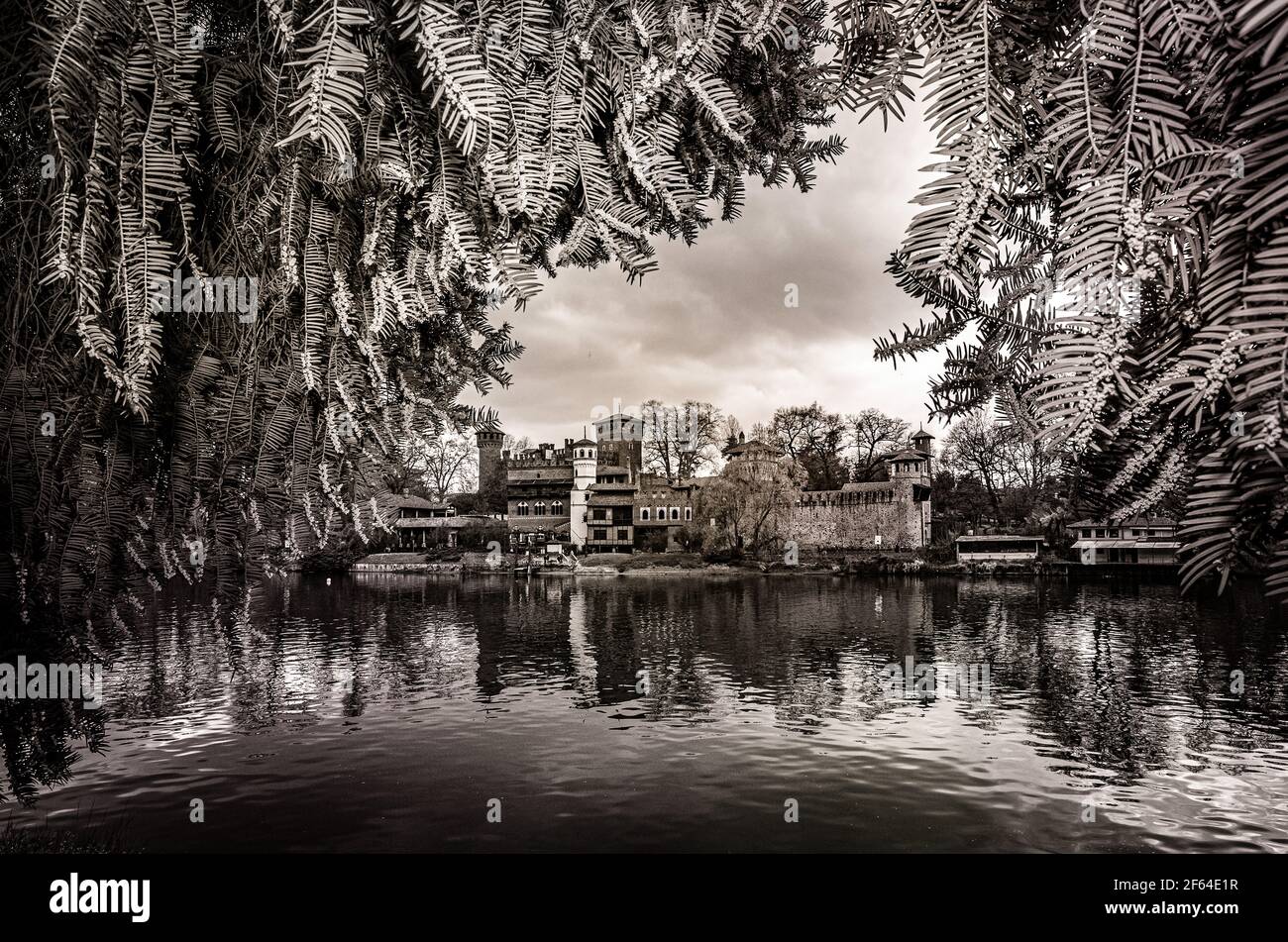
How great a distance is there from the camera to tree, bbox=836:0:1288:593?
0.55 meters

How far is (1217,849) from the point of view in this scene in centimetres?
2086

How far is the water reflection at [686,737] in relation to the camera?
21.2 m

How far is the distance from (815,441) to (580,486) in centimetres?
3557

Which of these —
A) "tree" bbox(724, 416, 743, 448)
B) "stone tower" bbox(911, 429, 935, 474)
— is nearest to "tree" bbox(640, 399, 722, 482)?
"tree" bbox(724, 416, 743, 448)

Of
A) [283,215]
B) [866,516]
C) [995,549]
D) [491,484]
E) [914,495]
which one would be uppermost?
[491,484]

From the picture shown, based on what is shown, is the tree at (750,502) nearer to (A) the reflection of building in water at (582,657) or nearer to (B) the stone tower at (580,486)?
(B) the stone tower at (580,486)

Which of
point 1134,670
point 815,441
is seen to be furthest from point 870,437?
point 1134,670

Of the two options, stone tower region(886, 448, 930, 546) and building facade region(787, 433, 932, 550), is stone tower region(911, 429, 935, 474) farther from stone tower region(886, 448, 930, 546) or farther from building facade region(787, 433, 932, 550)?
building facade region(787, 433, 932, 550)

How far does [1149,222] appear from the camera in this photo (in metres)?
0.66

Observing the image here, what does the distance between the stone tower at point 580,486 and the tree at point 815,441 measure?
27820mm

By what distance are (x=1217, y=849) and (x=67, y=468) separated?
29.4 meters

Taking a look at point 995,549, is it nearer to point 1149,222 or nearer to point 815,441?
point 815,441

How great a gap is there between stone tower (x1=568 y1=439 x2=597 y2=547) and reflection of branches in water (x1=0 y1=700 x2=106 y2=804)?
98.9 metres
